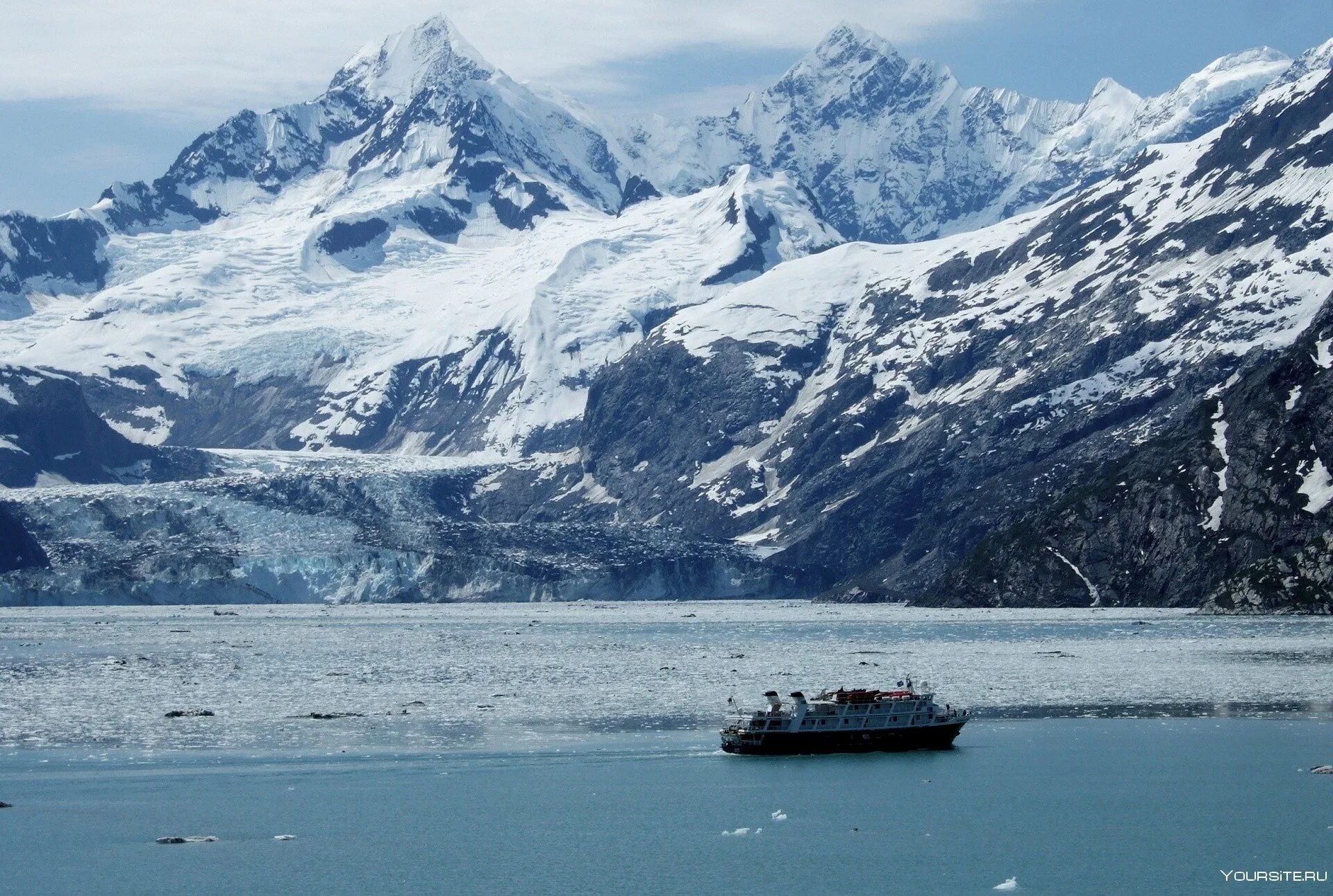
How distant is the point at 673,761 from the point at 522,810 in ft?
63.7

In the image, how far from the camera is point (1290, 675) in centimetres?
16800

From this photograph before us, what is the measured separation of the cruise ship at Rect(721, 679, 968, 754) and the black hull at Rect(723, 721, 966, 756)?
0.14ft

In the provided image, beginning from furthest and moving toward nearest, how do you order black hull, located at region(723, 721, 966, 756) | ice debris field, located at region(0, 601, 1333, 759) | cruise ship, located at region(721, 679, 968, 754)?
ice debris field, located at region(0, 601, 1333, 759), cruise ship, located at region(721, 679, 968, 754), black hull, located at region(723, 721, 966, 756)

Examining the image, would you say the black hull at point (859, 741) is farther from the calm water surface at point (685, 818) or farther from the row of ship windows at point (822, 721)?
the calm water surface at point (685, 818)

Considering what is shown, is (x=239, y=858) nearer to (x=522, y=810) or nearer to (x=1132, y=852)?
(x=522, y=810)

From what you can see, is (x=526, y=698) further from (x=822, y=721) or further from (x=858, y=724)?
(x=858, y=724)

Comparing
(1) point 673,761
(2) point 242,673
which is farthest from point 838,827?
(2) point 242,673

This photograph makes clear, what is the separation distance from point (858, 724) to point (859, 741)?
3.43 ft

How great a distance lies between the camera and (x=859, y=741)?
131375 mm

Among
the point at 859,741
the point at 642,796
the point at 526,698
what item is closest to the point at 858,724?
the point at 859,741

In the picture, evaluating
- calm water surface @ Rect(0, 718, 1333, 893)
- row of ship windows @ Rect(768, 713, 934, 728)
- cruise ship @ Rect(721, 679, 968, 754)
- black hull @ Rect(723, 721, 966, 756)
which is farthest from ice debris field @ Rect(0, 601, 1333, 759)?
calm water surface @ Rect(0, 718, 1333, 893)

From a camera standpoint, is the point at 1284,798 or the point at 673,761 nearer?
the point at 1284,798

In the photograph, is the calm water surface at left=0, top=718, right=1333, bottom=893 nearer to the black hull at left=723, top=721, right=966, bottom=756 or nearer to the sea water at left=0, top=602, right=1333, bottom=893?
the sea water at left=0, top=602, right=1333, bottom=893

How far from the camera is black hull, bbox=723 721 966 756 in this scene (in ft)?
424
